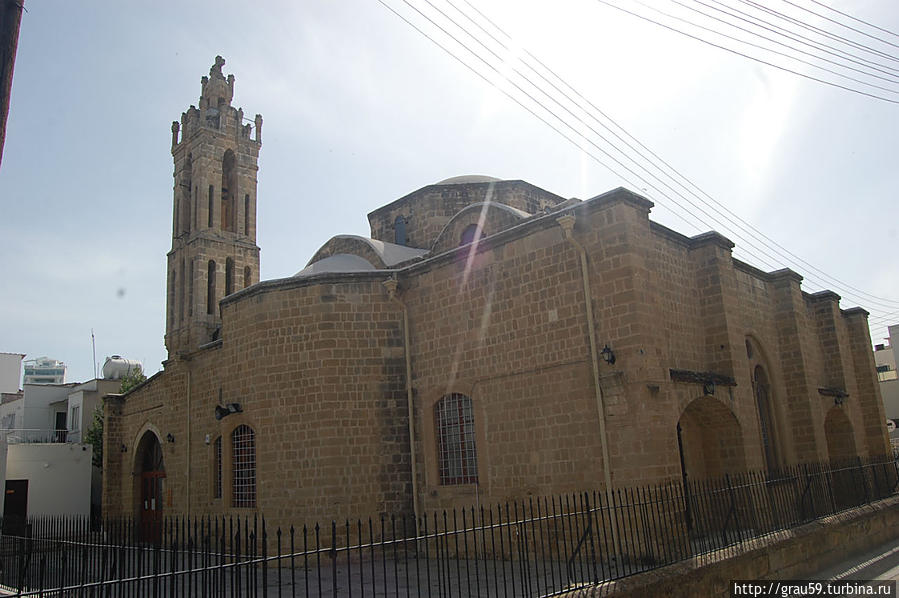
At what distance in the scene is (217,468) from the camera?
588 inches

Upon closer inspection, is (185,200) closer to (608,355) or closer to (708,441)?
(608,355)

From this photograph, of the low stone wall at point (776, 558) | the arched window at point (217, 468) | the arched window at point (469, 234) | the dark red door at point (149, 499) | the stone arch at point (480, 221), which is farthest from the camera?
the dark red door at point (149, 499)

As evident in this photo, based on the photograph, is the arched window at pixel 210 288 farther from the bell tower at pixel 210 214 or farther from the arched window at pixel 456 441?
the arched window at pixel 456 441

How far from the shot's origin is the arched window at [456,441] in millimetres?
11938

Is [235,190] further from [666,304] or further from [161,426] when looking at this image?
[666,304]

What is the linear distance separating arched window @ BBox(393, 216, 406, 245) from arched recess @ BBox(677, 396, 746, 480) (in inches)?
373

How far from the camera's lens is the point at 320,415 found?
40.8ft

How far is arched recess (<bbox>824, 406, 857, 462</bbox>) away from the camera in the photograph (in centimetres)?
1652

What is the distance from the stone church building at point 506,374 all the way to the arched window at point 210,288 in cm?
401

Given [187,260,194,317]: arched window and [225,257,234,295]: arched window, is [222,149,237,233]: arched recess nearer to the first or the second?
[225,257,234,295]: arched window

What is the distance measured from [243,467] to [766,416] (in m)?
11.0

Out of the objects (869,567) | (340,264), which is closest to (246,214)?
(340,264)

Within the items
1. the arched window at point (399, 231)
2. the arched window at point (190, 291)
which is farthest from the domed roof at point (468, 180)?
the arched window at point (190, 291)

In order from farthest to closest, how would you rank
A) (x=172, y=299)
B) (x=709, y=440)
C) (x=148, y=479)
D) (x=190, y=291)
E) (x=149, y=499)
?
1. (x=172, y=299)
2. (x=190, y=291)
3. (x=148, y=479)
4. (x=149, y=499)
5. (x=709, y=440)
